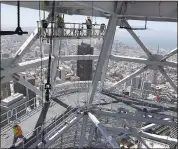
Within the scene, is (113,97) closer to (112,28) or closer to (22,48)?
(112,28)

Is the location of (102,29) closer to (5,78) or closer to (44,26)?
(44,26)

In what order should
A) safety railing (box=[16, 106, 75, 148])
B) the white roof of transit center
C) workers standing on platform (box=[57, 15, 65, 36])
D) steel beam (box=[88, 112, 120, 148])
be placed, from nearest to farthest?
1. the white roof of transit center
2. workers standing on platform (box=[57, 15, 65, 36])
3. safety railing (box=[16, 106, 75, 148])
4. steel beam (box=[88, 112, 120, 148])

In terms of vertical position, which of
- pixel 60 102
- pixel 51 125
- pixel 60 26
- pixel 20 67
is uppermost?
pixel 60 26

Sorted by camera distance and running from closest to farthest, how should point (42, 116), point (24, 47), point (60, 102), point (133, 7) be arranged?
point (133, 7) → point (24, 47) → point (42, 116) → point (60, 102)

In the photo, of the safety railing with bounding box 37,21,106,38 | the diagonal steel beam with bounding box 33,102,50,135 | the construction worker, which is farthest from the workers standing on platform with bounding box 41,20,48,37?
the diagonal steel beam with bounding box 33,102,50,135

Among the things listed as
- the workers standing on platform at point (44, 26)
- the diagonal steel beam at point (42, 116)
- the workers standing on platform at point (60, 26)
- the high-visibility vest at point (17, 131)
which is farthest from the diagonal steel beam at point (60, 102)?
the workers standing on platform at point (44, 26)

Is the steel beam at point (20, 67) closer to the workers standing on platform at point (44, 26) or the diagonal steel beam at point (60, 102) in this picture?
the workers standing on platform at point (44, 26)

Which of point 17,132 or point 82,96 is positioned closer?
point 17,132

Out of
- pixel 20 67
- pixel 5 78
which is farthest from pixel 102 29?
pixel 5 78

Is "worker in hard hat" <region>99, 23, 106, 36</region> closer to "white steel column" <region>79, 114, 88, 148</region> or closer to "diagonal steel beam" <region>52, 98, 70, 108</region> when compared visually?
"white steel column" <region>79, 114, 88, 148</region>
